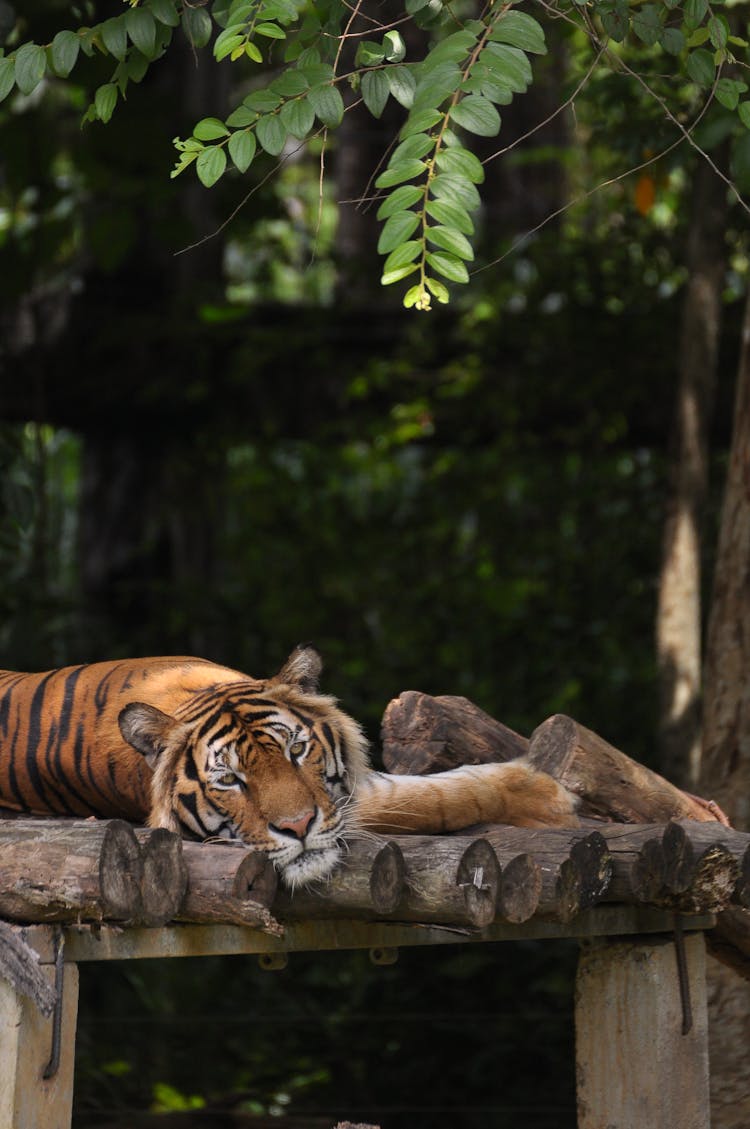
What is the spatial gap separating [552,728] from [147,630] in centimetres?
387

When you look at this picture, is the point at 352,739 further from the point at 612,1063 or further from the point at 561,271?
the point at 561,271

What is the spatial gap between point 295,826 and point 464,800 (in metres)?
0.55

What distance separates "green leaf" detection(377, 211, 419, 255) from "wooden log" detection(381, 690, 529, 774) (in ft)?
4.11

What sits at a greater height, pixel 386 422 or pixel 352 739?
pixel 386 422

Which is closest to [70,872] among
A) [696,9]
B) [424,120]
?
[424,120]

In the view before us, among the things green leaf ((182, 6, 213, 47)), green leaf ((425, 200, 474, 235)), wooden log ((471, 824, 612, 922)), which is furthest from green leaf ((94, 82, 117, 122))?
wooden log ((471, 824, 612, 922))

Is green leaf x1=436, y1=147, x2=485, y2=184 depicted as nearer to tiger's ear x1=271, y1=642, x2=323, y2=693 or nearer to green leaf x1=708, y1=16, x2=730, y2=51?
green leaf x1=708, y1=16, x2=730, y2=51

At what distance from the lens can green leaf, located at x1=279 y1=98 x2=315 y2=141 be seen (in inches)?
90.0

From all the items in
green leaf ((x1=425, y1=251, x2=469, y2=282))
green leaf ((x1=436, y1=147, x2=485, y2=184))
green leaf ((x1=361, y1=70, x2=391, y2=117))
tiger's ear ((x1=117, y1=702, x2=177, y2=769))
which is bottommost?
tiger's ear ((x1=117, y1=702, x2=177, y2=769))

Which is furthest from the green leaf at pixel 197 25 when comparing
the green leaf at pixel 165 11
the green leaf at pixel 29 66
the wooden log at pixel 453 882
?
the wooden log at pixel 453 882

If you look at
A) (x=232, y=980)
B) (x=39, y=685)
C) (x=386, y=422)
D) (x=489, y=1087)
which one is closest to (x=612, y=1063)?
(x=39, y=685)

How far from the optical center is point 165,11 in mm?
2506

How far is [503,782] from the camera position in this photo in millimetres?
2926

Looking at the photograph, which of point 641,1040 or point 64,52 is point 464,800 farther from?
point 64,52
